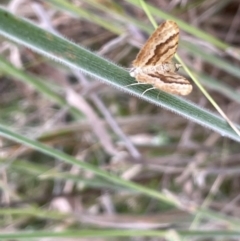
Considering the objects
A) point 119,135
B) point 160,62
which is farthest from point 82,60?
point 119,135

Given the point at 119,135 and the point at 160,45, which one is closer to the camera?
the point at 160,45

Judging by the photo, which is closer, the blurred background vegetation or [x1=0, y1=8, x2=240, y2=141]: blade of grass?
[x1=0, y1=8, x2=240, y2=141]: blade of grass

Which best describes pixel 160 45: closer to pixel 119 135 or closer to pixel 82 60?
pixel 82 60

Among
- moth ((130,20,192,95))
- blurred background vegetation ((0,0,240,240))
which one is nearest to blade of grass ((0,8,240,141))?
moth ((130,20,192,95))

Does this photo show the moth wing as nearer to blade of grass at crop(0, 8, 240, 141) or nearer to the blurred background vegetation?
blade of grass at crop(0, 8, 240, 141)

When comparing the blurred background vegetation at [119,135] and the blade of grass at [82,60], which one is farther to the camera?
the blurred background vegetation at [119,135]

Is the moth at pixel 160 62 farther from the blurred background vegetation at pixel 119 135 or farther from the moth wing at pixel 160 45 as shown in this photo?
the blurred background vegetation at pixel 119 135

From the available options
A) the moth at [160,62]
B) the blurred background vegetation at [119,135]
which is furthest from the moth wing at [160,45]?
the blurred background vegetation at [119,135]
